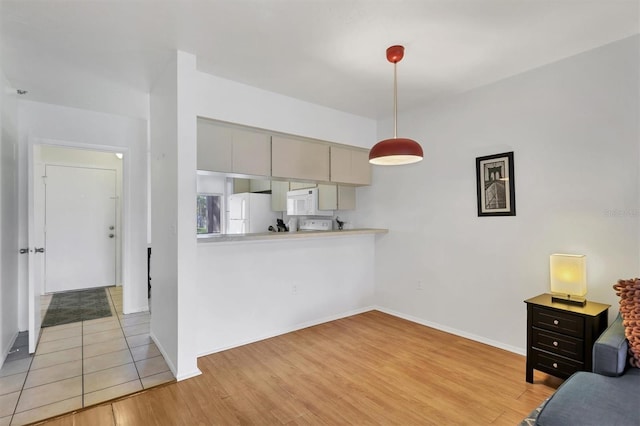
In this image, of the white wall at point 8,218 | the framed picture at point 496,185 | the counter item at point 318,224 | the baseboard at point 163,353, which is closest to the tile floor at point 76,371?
the baseboard at point 163,353

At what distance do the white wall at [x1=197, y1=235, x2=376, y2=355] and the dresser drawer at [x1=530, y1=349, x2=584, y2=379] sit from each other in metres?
2.19

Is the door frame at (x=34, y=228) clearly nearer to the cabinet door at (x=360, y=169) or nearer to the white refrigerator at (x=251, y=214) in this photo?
the white refrigerator at (x=251, y=214)

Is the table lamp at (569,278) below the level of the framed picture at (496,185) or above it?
below

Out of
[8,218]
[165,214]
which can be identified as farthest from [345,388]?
[8,218]

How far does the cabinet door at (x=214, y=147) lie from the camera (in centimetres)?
289

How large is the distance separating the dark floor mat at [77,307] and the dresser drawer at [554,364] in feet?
16.0

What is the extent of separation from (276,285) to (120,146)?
9.64ft

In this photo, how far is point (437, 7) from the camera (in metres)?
1.99

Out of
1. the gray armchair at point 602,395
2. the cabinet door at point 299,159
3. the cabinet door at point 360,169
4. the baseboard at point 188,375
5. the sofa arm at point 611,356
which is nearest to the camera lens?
the gray armchair at point 602,395

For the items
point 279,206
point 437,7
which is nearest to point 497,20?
point 437,7

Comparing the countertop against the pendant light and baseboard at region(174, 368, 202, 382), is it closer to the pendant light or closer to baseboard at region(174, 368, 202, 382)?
baseboard at region(174, 368, 202, 382)

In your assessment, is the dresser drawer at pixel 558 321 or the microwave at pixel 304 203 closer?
the dresser drawer at pixel 558 321

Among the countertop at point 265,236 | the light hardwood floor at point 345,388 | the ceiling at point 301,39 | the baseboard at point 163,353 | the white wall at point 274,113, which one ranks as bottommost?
the light hardwood floor at point 345,388

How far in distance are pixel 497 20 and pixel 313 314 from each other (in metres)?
3.35
